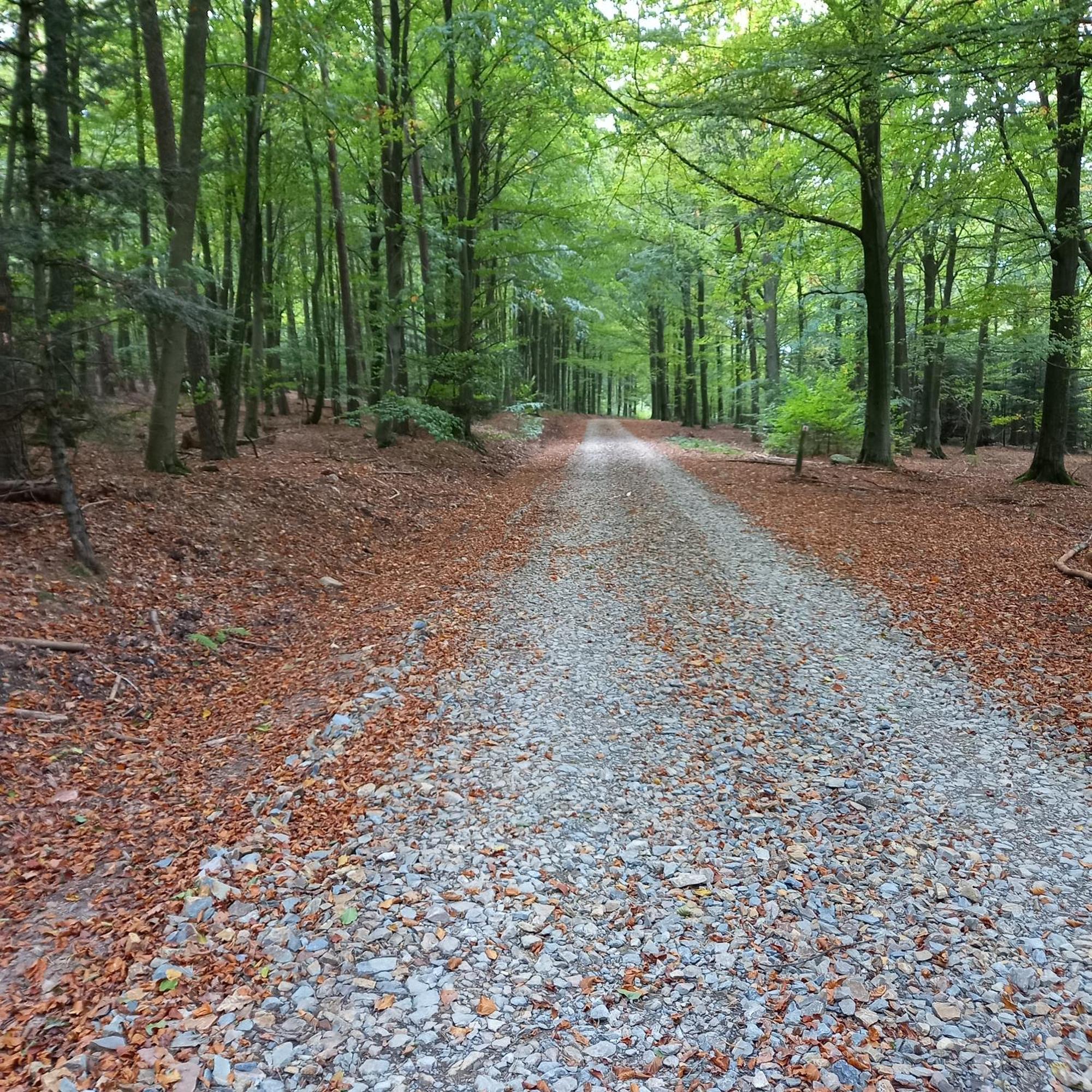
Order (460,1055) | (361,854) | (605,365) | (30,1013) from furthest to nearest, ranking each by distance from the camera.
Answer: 1. (605,365)
2. (361,854)
3. (30,1013)
4. (460,1055)

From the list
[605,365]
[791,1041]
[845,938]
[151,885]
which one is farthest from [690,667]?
[605,365]

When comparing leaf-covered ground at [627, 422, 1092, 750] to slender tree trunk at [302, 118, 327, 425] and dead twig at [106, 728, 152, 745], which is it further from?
slender tree trunk at [302, 118, 327, 425]

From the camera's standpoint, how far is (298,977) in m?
2.56

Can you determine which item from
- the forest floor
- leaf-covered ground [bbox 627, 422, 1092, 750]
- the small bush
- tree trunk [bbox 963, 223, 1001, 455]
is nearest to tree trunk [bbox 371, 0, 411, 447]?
the small bush

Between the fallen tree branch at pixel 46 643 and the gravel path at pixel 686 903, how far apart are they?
102 inches

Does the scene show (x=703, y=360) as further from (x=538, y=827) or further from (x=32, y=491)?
(x=538, y=827)

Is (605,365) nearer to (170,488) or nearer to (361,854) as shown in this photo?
(170,488)

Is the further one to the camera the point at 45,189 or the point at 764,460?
the point at 764,460

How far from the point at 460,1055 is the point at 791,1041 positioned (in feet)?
3.67

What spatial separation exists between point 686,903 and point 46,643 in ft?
14.9

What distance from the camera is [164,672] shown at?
16.6 ft

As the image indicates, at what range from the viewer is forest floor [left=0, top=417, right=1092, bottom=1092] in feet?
7.55

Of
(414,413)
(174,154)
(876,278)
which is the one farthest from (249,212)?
(876,278)

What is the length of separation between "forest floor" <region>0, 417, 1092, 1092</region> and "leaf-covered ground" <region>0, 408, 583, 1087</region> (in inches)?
0.9
